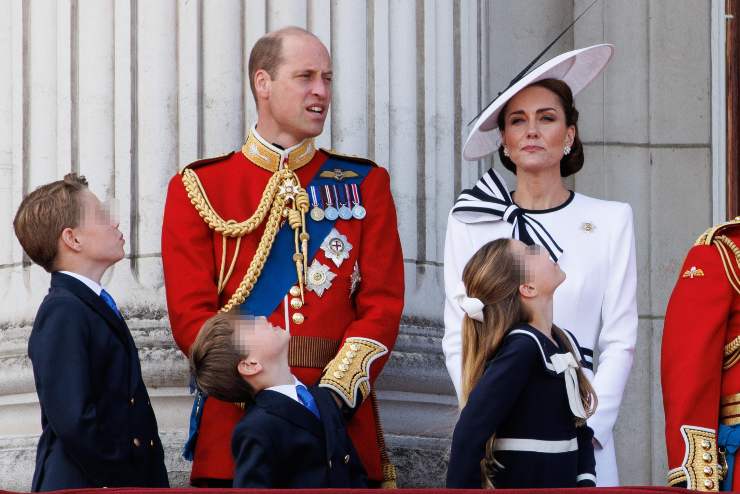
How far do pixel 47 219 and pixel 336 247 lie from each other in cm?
87

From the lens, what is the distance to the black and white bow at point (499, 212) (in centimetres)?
600

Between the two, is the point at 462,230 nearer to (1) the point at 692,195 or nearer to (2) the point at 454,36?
(2) the point at 454,36

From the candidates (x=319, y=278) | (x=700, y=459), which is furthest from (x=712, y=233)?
(x=319, y=278)

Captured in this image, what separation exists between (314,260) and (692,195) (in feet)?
9.04

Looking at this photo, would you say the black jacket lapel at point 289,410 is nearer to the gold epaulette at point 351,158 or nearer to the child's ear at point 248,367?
the child's ear at point 248,367

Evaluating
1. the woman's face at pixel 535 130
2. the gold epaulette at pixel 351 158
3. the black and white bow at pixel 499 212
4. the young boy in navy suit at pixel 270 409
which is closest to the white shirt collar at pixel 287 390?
the young boy in navy suit at pixel 270 409

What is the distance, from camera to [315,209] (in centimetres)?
609

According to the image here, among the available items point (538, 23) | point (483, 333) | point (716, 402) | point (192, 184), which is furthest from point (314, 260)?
point (538, 23)

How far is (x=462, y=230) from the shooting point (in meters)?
6.07

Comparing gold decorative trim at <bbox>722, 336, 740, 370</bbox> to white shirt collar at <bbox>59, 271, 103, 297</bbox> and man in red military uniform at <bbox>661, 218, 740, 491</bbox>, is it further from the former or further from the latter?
white shirt collar at <bbox>59, 271, 103, 297</bbox>

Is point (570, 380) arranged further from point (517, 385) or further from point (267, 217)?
point (267, 217)

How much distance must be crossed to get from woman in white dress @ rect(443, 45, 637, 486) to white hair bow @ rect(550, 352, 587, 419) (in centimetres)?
38

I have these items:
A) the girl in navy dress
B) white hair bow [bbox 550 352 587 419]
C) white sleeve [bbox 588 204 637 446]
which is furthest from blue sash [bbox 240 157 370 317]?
white hair bow [bbox 550 352 587 419]

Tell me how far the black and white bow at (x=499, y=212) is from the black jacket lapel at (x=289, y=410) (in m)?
0.96
